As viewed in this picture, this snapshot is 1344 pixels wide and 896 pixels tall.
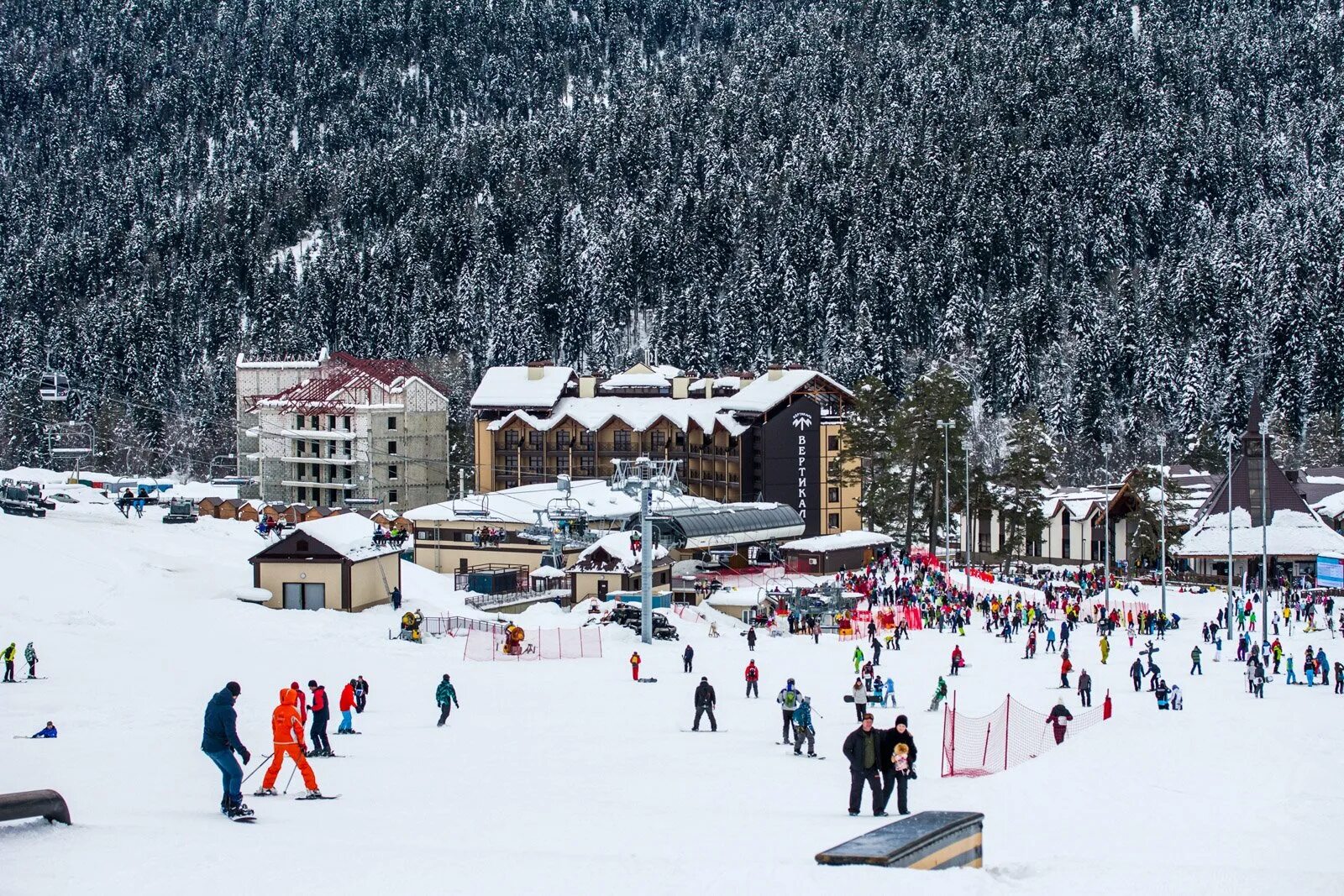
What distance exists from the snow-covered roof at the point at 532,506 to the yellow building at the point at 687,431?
7.33 meters

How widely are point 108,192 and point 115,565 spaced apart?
157 meters

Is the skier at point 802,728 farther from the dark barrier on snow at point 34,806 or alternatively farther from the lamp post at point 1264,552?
the lamp post at point 1264,552

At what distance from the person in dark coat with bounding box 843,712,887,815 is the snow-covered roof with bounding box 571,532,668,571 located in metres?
38.6

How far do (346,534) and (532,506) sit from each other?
2349 cm

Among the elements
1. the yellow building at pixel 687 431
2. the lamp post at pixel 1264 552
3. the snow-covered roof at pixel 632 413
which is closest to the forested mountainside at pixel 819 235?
the yellow building at pixel 687 431

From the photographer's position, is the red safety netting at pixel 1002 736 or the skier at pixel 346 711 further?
the red safety netting at pixel 1002 736

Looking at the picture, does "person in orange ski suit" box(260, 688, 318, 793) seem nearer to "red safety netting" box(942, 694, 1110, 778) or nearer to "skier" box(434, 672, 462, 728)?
"skier" box(434, 672, 462, 728)

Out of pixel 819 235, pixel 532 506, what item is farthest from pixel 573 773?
pixel 819 235

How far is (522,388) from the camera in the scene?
91.4 metres

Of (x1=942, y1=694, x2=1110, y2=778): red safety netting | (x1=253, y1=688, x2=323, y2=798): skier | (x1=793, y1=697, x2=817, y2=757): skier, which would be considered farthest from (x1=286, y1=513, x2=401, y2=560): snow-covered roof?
(x1=253, y1=688, x2=323, y2=798): skier

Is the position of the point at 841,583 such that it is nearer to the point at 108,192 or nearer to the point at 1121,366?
the point at 1121,366

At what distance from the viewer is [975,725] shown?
27.0m

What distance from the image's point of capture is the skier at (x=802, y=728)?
21.4 m

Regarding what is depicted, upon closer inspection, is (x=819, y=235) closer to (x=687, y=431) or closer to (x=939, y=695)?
(x=687, y=431)
